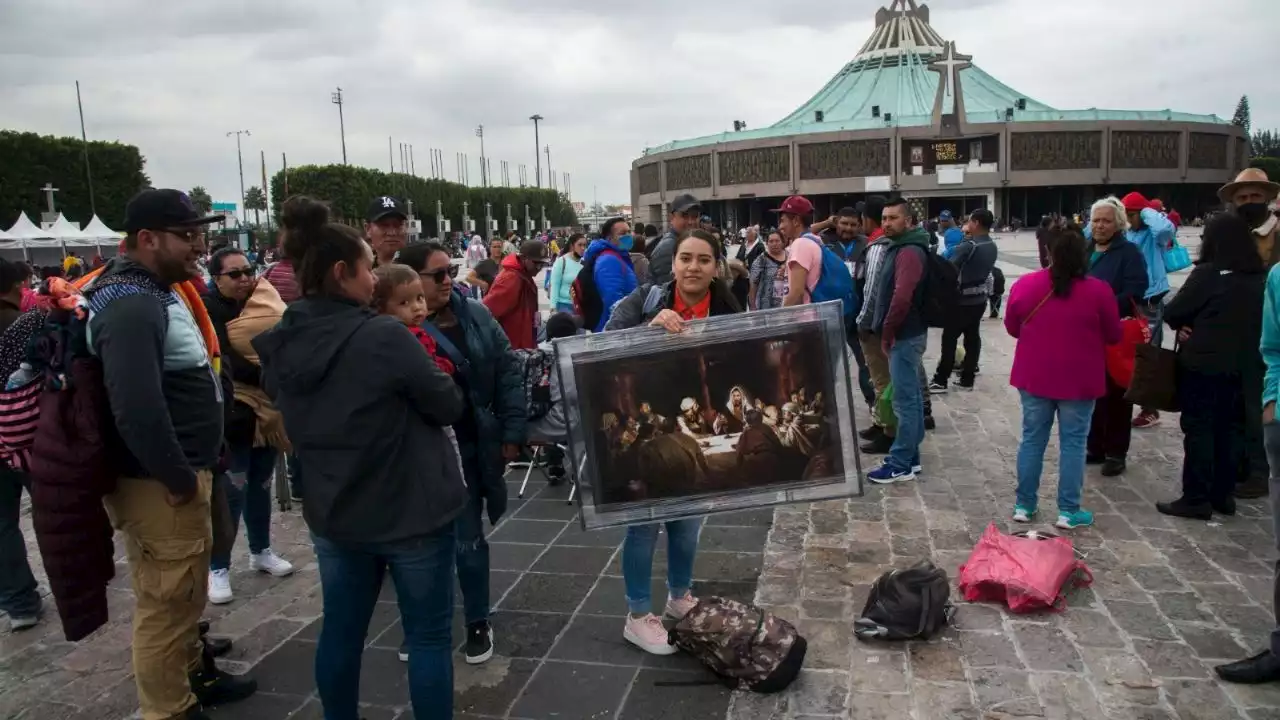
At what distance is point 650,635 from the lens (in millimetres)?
3709

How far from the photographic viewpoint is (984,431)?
753 cm

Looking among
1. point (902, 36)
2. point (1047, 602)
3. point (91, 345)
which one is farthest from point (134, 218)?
point (902, 36)

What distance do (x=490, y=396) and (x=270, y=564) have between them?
2211 millimetres

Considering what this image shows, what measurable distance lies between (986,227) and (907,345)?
464cm

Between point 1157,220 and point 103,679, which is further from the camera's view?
point 1157,220

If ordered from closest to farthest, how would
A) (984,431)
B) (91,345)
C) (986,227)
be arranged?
(91,345) → (984,431) → (986,227)

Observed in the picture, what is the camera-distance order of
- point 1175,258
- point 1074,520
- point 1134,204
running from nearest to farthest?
point 1074,520, point 1134,204, point 1175,258

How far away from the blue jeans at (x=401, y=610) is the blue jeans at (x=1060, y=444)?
3793mm

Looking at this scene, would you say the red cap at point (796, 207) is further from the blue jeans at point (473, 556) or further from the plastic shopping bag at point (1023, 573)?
the blue jeans at point (473, 556)

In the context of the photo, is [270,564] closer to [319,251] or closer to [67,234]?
[319,251]

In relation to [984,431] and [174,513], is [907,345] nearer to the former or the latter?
[984,431]

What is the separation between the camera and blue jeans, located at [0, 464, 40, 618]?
4.18 metres

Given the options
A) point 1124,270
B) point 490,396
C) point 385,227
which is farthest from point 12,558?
point 1124,270

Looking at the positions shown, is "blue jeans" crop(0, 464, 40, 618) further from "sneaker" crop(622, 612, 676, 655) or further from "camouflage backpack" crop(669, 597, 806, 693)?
"camouflage backpack" crop(669, 597, 806, 693)
